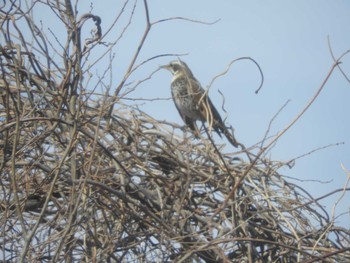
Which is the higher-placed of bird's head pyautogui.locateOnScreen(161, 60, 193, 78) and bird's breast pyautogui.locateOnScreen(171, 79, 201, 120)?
bird's head pyautogui.locateOnScreen(161, 60, 193, 78)

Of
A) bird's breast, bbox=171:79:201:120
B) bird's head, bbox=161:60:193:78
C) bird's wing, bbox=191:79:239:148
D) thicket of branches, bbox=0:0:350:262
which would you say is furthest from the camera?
bird's head, bbox=161:60:193:78

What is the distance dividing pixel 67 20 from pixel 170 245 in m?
1.11

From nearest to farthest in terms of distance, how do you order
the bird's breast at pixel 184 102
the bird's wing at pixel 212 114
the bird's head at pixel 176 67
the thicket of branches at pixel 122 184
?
the thicket of branches at pixel 122 184 < the bird's wing at pixel 212 114 < the bird's breast at pixel 184 102 < the bird's head at pixel 176 67

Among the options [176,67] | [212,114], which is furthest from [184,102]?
[212,114]

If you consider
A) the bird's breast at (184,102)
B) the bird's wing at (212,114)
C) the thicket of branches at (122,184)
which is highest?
the bird's breast at (184,102)

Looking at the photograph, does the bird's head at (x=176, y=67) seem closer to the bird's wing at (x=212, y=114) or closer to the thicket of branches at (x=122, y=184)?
the bird's wing at (x=212, y=114)

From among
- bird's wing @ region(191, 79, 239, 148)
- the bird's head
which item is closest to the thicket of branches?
bird's wing @ region(191, 79, 239, 148)

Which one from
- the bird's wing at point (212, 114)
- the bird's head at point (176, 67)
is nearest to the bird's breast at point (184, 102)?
the bird's wing at point (212, 114)

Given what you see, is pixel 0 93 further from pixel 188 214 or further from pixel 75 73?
pixel 188 214

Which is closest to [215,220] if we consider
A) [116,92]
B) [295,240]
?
[295,240]

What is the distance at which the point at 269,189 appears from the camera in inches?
139

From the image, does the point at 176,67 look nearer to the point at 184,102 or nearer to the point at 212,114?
the point at 184,102

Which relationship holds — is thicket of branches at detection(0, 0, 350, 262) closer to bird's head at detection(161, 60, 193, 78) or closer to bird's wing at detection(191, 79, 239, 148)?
bird's wing at detection(191, 79, 239, 148)

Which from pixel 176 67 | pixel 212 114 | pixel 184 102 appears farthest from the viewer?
pixel 176 67
